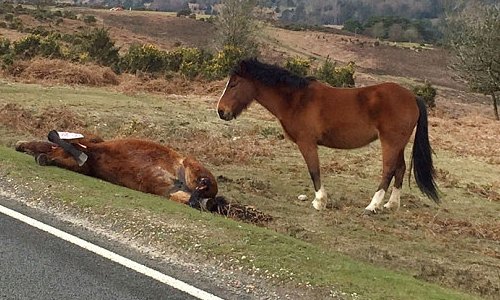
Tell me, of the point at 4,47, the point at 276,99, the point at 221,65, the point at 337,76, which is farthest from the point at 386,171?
the point at 4,47

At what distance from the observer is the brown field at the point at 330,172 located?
7.22 metres

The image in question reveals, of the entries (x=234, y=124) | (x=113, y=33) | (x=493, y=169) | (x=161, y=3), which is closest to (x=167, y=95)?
(x=234, y=124)

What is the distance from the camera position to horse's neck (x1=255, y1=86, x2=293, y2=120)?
30.7 ft

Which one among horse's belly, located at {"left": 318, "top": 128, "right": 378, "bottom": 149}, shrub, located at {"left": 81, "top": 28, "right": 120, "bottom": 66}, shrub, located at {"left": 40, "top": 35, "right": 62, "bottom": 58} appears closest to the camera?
horse's belly, located at {"left": 318, "top": 128, "right": 378, "bottom": 149}

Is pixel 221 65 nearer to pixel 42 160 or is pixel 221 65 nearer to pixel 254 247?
pixel 42 160

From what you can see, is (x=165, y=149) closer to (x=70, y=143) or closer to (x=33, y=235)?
(x=70, y=143)

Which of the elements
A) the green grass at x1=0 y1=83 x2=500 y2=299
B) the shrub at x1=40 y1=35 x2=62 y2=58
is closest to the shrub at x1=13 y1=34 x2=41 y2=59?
the shrub at x1=40 y1=35 x2=62 y2=58

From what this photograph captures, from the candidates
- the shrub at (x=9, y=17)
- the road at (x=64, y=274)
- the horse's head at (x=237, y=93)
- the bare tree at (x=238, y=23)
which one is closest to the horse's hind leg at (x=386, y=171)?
the horse's head at (x=237, y=93)

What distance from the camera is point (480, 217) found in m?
9.66

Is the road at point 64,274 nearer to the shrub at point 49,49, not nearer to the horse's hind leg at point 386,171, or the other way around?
the horse's hind leg at point 386,171

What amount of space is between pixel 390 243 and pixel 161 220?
9.18 ft

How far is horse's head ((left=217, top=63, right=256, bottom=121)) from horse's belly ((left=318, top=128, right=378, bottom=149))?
1312 millimetres

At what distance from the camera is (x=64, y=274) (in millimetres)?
5270

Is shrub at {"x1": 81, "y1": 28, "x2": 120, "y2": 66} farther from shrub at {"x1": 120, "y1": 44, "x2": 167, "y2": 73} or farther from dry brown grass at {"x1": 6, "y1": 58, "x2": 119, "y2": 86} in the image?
dry brown grass at {"x1": 6, "y1": 58, "x2": 119, "y2": 86}
